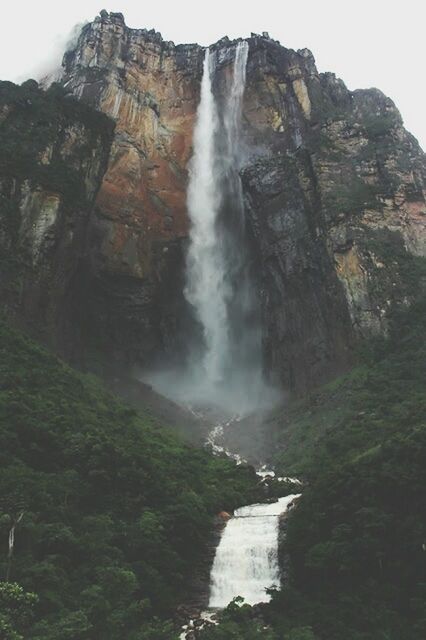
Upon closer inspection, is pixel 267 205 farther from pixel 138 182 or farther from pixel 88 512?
pixel 88 512

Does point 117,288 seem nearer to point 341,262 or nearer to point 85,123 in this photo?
point 85,123

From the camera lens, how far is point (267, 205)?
5153cm

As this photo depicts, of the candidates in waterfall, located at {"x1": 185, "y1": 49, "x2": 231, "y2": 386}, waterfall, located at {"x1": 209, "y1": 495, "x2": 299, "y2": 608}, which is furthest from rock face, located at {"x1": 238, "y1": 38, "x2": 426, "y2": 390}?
waterfall, located at {"x1": 209, "y1": 495, "x2": 299, "y2": 608}

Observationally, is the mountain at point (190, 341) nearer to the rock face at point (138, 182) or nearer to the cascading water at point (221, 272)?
the rock face at point (138, 182)

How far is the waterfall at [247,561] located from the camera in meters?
19.8

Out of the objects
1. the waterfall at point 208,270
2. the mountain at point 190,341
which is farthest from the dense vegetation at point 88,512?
the waterfall at point 208,270

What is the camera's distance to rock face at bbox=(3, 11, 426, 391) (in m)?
45.2

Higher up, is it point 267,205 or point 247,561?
point 267,205

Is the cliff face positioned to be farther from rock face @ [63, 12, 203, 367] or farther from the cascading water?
the cascading water

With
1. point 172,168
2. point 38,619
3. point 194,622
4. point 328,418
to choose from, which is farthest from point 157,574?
point 172,168

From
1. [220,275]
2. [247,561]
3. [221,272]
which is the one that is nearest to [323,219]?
[221,272]

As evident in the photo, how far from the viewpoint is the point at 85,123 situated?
152 ft

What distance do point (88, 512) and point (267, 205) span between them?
123ft

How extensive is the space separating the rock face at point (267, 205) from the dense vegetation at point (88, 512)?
16.8m
